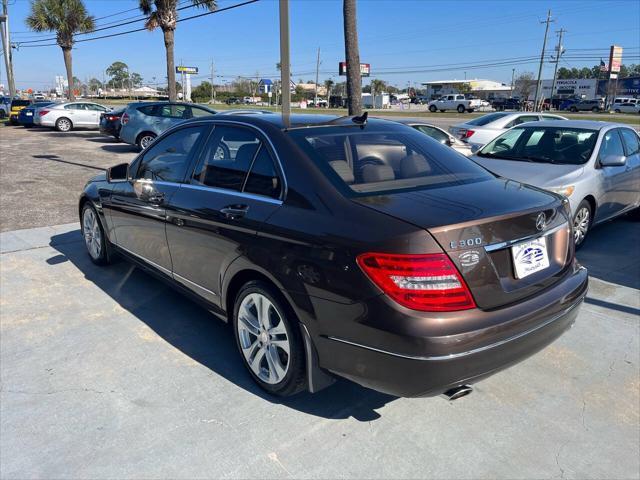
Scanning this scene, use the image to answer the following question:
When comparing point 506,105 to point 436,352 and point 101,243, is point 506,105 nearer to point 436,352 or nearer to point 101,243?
point 101,243

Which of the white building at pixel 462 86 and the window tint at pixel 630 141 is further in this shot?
the white building at pixel 462 86

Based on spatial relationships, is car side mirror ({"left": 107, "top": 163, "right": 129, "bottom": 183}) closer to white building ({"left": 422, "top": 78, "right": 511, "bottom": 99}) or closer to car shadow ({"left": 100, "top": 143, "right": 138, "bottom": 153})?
car shadow ({"left": 100, "top": 143, "right": 138, "bottom": 153})

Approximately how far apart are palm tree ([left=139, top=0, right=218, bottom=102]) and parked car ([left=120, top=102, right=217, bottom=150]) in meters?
7.53

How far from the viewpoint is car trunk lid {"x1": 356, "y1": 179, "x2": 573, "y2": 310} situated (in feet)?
7.91

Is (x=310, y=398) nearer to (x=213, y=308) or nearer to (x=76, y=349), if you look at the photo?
(x=213, y=308)

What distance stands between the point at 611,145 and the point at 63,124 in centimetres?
2410

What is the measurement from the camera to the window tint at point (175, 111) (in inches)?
626

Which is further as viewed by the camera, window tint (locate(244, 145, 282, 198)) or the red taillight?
window tint (locate(244, 145, 282, 198))

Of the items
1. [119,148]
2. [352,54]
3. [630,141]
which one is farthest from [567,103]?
[630,141]

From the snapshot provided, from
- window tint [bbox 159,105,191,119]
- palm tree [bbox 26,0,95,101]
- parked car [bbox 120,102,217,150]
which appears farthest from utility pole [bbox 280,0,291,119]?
palm tree [bbox 26,0,95,101]

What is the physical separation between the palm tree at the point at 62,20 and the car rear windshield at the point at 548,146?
35122mm

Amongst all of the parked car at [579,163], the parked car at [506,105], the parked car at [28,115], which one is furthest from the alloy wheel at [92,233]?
the parked car at [506,105]

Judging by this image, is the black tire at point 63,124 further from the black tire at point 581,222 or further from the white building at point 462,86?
the white building at point 462,86

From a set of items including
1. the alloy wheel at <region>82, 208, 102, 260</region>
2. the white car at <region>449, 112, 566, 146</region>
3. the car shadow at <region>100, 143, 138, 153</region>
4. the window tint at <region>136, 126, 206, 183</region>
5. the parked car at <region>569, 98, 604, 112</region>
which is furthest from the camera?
the parked car at <region>569, 98, 604, 112</region>
